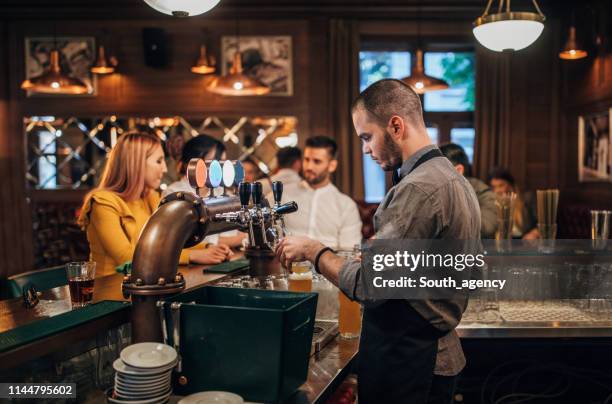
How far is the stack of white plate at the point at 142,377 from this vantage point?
4.28ft

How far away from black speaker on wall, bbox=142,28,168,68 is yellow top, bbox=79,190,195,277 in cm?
439

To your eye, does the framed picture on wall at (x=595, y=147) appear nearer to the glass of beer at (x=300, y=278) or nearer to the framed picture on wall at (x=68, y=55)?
the glass of beer at (x=300, y=278)

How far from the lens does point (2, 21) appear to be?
269 inches

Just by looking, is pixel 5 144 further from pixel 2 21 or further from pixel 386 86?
pixel 386 86

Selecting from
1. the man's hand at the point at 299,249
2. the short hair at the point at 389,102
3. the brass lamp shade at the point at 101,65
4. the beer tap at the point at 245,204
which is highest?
the brass lamp shade at the point at 101,65

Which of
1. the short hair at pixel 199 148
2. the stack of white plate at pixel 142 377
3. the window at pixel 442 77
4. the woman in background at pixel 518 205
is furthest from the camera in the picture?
the window at pixel 442 77

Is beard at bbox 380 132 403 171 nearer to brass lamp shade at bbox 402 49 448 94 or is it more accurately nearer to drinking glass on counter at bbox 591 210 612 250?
drinking glass on counter at bbox 591 210 612 250

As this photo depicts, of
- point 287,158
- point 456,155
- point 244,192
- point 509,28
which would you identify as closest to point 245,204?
point 244,192

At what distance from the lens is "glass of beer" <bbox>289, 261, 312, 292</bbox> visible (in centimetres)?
199

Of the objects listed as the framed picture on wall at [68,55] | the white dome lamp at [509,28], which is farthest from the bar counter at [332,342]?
the framed picture on wall at [68,55]

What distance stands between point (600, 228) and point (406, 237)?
4.92ft

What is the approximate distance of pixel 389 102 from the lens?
1668 mm

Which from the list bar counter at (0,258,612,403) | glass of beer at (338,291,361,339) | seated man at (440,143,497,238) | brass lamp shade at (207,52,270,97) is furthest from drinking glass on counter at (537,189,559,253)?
brass lamp shade at (207,52,270,97)

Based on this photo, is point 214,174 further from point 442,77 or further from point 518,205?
point 442,77
